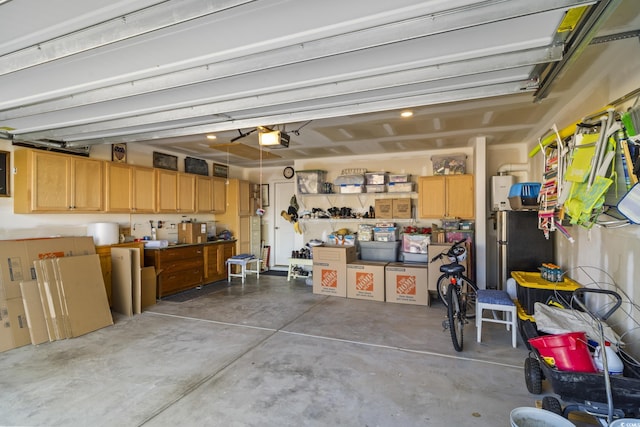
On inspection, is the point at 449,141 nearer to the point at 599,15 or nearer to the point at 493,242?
the point at 493,242

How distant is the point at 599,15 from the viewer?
1.40m

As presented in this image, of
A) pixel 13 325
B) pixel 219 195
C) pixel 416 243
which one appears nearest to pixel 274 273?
pixel 219 195

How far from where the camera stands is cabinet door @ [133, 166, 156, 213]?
16.5ft

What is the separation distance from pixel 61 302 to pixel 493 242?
6.27 meters

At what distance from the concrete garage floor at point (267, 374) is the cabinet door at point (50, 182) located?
1.69m

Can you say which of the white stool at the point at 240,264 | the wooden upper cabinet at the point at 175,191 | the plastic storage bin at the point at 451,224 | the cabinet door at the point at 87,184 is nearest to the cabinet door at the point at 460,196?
the plastic storage bin at the point at 451,224

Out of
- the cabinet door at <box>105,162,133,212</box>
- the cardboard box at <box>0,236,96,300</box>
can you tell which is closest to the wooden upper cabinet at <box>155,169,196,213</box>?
the cabinet door at <box>105,162,133,212</box>

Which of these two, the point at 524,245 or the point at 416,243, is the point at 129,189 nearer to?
the point at 416,243

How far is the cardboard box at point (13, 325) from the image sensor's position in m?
3.24

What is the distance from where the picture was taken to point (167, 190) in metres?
5.57

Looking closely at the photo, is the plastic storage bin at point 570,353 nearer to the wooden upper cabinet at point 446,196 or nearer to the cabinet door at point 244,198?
the wooden upper cabinet at point 446,196

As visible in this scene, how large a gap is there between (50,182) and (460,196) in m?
5.89

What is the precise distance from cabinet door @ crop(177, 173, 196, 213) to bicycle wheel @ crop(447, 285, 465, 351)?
187 inches

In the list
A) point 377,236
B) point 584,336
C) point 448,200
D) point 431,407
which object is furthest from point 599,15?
point 377,236
